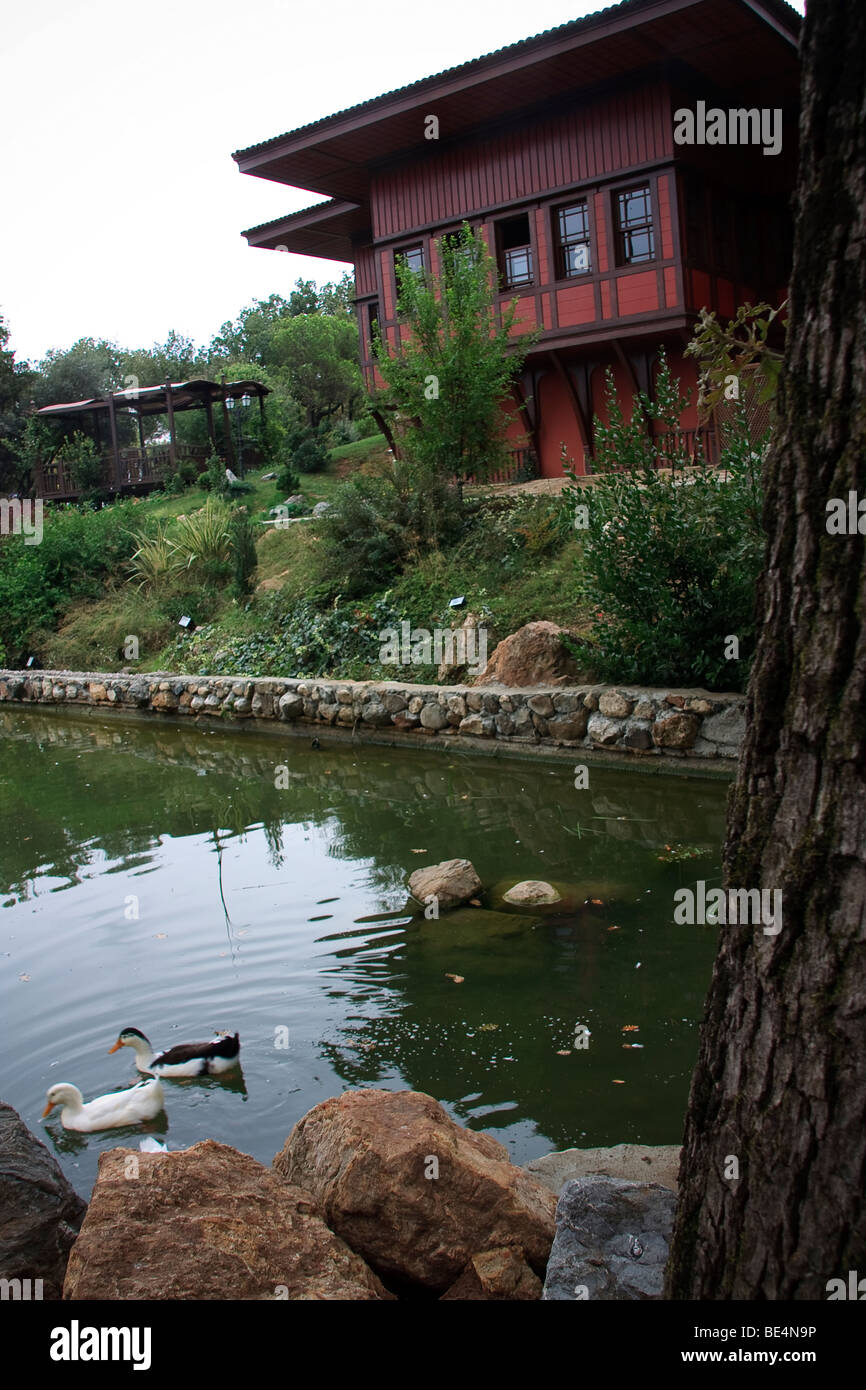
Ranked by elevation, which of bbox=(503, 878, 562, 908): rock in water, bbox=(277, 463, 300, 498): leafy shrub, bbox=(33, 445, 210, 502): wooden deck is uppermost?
bbox=(33, 445, 210, 502): wooden deck

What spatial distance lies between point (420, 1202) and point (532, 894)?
12.5 feet

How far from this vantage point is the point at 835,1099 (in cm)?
201

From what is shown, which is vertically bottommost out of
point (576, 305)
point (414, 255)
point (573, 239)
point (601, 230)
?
point (576, 305)

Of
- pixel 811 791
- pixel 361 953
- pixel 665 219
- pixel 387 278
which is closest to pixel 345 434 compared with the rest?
pixel 387 278

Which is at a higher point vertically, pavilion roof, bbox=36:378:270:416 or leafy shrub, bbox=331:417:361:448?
pavilion roof, bbox=36:378:270:416

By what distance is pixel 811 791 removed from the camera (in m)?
2.08

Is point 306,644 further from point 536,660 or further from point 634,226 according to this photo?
point 634,226

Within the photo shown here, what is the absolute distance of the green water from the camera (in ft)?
15.5

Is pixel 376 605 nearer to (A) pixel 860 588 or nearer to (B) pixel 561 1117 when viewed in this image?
(B) pixel 561 1117

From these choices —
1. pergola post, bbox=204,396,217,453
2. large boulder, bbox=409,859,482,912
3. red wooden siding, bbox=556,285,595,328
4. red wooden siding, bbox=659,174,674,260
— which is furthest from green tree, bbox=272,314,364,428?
large boulder, bbox=409,859,482,912

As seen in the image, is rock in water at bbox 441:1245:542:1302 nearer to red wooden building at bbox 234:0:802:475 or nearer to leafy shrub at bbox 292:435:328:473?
red wooden building at bbox 234:0:802:475

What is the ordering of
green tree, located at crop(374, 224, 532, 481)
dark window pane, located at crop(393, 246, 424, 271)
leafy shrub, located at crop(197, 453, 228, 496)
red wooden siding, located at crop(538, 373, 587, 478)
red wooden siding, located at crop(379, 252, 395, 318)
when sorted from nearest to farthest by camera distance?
green tree, located at crop(374, 224, 532, 481) < red wooden siding, located at crop(538, 373, 587, 478) < dark window pane, located at crop(393, 246, 424, 271) < red wooden siding, located at crop(379, 252, 395, 318) < leafy shrub, located at crop(197, 453, 228, 496)

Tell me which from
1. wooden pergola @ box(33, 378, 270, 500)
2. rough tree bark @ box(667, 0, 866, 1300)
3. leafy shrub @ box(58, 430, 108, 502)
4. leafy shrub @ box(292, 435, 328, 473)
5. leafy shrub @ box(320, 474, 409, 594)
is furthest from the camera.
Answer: leafy shrub @ box(58, 430, 108, 502)

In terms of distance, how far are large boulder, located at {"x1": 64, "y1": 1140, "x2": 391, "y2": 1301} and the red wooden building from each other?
1614cm
